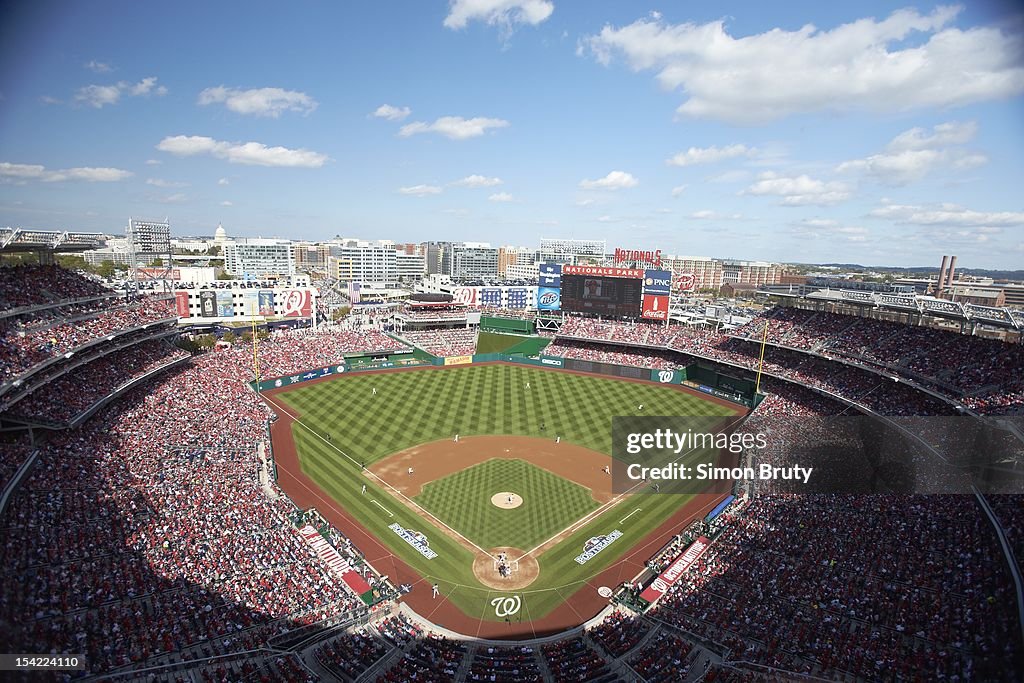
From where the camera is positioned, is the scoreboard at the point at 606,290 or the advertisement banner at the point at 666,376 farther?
the scoreboard at the point at 606,290

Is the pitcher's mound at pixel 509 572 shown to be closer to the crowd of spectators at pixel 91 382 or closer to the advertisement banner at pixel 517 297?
the crowd of spectators at pixel 91 382

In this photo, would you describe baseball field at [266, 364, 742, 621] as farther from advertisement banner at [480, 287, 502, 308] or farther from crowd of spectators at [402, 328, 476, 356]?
A: advertisement banner at [480, 287, 502, 308]

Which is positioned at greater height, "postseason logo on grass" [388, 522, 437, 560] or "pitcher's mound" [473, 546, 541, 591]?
"postseason logo on grass" [388, 522, 437, 560]

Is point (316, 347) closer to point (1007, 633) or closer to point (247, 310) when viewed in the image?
point (247, 310)

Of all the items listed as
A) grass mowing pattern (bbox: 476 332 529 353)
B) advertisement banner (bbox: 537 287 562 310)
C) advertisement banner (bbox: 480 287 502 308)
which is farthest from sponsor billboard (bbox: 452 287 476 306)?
advertisement banner (bbox: 537 287 562 310)

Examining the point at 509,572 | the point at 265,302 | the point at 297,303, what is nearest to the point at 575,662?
the point at 509,572

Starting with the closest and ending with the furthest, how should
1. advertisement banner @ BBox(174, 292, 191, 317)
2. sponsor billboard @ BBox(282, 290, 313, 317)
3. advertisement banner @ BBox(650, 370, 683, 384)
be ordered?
advertisement banner @ BBox(650, 370, 683, 384)
advertisement banner @ BBox(174, 292, 191, 317)
sponsor billboard @ BBox(282, 290, 313, 317)

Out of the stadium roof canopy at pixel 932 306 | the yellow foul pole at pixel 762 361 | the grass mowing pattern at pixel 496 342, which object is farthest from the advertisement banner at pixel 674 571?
the grass mowing pattern at pixel 496 342

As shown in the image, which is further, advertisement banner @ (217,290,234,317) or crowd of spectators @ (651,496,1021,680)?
advertisement banner @ (217,290,234,317)
